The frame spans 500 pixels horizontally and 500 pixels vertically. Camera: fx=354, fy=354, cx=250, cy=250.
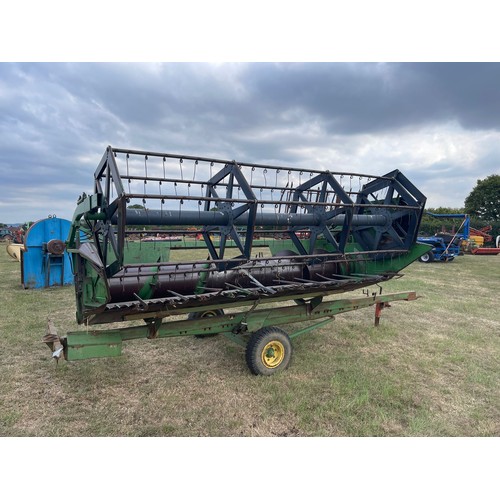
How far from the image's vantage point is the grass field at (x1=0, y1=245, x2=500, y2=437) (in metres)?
3.51

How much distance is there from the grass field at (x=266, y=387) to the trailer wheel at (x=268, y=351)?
16cm

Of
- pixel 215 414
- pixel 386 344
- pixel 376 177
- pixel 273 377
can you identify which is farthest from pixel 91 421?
pixel 376 177

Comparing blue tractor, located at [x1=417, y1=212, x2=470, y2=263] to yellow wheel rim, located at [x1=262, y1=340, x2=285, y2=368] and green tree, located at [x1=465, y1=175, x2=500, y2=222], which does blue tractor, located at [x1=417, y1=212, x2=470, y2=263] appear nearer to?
yellow wheel rim, located at [x1=262, y1=340, x2=285, y2=368]

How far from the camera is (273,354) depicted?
4.68m

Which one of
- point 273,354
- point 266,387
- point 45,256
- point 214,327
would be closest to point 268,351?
point 273,354

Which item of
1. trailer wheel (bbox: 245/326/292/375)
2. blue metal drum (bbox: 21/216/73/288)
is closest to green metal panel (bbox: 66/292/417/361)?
trailer wheel (bbox: 245/326/292/375)

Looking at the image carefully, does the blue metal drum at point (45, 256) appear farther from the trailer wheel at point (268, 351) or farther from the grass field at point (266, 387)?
the trailer wheel at point (268, 351)

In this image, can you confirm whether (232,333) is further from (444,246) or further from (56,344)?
(444,246)

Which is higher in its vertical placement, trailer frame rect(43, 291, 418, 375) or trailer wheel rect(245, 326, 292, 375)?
trailer frame rect(43, 291, 418, 375)

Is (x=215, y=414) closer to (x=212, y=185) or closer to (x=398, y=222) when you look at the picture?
(x=212, y=185)

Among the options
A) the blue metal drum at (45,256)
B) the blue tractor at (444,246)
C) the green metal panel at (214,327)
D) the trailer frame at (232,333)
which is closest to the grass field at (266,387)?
the trailer frame at (232,333)

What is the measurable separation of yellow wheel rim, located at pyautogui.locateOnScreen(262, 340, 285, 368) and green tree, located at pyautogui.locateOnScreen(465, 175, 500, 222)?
41.7 meters

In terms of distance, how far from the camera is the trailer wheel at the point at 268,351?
4.45 metres

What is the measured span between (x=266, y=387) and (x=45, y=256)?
330 inches
